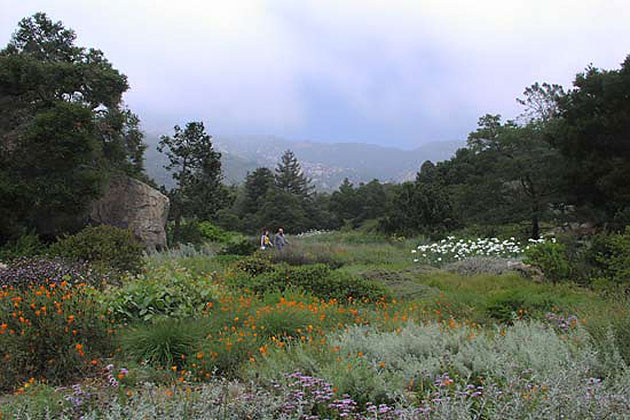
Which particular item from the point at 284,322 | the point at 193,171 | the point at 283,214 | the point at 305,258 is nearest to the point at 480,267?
the point at 305,258

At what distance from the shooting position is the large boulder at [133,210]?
56.2ft

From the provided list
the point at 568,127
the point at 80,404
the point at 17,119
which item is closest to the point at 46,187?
the point at 17,119

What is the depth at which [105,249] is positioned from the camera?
10258 mm

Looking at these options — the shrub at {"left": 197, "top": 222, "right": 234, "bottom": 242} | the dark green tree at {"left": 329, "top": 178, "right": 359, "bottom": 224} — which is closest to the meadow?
the shrub at {"left": 197, "top": 222, "right": 234, "bottom": 242}

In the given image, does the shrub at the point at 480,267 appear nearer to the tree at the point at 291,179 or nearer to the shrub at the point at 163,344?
the shrub at the point at 163,344

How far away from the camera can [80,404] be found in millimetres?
3535

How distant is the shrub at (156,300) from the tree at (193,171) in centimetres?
1536

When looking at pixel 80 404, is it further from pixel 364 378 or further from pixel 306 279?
pixel 306 279

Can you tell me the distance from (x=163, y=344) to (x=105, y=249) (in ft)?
19.0

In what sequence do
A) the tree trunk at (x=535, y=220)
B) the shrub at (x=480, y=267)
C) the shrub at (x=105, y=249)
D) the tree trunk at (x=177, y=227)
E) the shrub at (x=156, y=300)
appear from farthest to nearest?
the tree trunk at (x=177, y=227) < the tree trunk at (x=535, y=220) < the shrub at (x=480, y=267) < the shrub at (x=105, y=249) < the shrub at (x=156, y=300)

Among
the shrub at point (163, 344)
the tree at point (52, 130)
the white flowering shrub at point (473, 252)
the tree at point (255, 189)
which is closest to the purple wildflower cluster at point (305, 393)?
the shrub at point (163, 344)

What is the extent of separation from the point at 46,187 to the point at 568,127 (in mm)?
18394

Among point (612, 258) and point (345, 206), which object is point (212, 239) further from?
point (345, 206)

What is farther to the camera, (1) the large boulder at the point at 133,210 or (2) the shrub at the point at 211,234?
(2) the shrub at the point at 211,234
